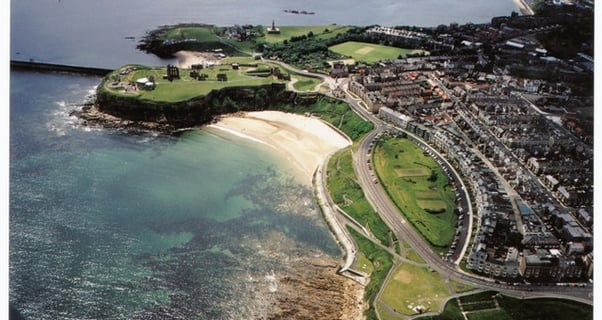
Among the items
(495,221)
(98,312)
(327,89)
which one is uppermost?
(327,89)

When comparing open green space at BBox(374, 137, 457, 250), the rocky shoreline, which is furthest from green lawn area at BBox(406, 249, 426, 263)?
the rocky shoreline

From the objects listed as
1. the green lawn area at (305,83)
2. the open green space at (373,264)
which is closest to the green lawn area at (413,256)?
the open green space at (373,264)

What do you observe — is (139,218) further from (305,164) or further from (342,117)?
(342,117)

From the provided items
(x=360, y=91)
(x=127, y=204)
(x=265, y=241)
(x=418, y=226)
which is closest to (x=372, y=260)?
(x=418, y=226)

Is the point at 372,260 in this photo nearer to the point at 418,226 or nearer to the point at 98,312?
the point at 418,226

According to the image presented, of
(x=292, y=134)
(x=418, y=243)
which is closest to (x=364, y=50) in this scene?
(x=292, y=134)
